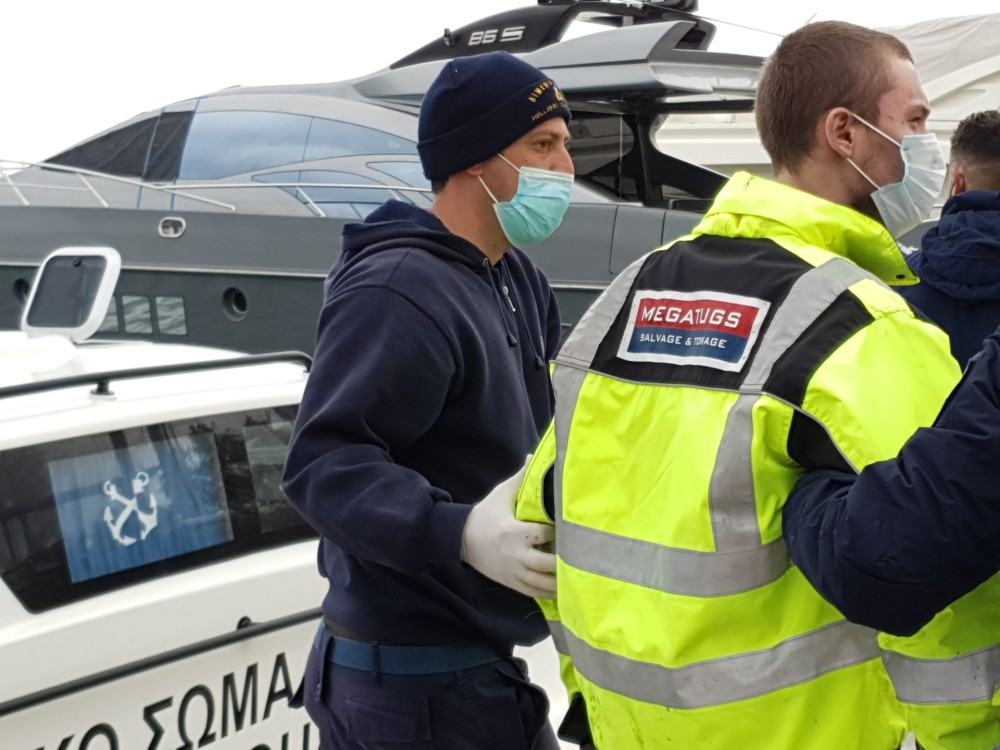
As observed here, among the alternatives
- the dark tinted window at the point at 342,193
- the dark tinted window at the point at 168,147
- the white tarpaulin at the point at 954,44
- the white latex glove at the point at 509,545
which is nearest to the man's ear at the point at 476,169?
the white latex glove at the point at 509,545

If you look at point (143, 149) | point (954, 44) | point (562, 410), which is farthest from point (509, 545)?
point (954, 44)

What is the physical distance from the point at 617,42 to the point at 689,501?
777 cm

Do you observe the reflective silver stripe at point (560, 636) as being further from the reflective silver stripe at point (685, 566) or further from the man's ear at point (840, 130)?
the man's ear at point (840, 130)

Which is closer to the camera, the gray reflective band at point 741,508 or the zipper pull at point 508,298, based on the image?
the gray reflective band at point 741,508

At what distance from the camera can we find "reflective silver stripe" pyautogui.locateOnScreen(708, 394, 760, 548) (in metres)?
1.42

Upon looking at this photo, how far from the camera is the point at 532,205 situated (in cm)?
252

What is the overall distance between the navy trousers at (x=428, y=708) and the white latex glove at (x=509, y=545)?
32 cm

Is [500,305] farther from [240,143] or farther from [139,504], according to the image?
[240,143]

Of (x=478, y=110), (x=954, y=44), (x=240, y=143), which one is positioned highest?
(x=478, y=110)

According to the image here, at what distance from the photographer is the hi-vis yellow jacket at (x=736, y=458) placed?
1.39 metres

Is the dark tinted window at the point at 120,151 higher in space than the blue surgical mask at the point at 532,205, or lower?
lower

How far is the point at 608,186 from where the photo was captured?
9.95 metres

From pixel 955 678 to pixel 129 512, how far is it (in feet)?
6.52

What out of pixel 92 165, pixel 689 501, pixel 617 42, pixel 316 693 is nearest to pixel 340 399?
pixel 316 693
